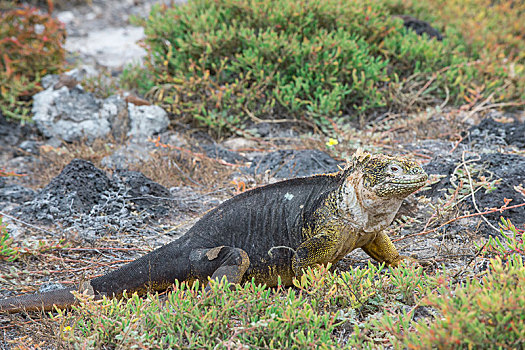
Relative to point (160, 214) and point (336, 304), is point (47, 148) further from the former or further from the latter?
point (336, 304)

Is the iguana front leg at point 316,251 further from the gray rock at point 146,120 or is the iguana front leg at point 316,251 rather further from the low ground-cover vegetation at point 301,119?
the gray rock at point 146,120

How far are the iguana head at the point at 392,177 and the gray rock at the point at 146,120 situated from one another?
439 centimetres

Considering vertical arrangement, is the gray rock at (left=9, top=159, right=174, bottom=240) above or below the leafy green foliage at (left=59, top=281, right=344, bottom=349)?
below

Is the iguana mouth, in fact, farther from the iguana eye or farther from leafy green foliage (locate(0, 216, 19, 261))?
leafy green foliage (locate(0, 216, 19, 261))

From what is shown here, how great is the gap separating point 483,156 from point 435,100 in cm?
270

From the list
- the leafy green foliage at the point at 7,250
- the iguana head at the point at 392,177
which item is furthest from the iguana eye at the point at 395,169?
the leafy green foliage at the point at 7,250

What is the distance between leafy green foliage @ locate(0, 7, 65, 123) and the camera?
7.21m

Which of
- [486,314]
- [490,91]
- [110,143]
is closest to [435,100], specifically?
[490,91]

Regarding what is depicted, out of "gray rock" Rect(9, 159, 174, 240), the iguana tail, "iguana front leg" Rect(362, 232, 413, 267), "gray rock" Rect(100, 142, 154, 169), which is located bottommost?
"gray rock" Rect(100, 142, 154, 169)

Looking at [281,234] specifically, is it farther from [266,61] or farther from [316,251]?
[266,61]

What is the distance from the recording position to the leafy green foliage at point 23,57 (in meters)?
7.21

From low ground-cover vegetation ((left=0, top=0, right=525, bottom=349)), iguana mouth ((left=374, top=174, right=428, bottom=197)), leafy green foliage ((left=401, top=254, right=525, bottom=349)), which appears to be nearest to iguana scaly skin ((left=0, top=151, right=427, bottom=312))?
iguana mouth ((left=374, top=174, right=428, bottom=197))

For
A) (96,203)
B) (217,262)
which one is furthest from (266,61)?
(217,262)

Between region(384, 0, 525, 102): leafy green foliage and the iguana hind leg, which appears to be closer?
the iguana hind leg
